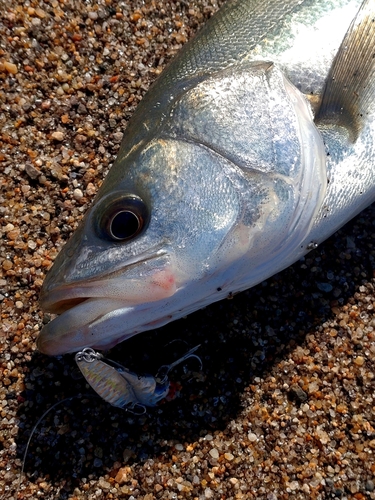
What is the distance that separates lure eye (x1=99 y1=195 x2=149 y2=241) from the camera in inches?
65.6

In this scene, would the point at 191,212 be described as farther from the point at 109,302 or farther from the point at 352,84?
the point at 352,84

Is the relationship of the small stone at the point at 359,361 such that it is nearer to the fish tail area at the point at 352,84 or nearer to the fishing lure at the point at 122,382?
the fishing lure at the point at 122,382

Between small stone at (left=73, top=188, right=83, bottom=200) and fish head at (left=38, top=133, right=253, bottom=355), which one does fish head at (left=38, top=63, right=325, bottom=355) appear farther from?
small stone at (left=73, top=188, right=83, bottom=200)

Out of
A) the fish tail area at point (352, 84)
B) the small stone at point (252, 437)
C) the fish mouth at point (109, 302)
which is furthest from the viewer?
the small stone at point (252, 437)

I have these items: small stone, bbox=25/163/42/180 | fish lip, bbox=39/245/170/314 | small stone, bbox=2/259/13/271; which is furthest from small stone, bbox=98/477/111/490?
small stone, bbox=25/163/42/180

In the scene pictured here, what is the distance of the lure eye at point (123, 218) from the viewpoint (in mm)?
1665

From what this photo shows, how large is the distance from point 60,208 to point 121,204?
797 mm

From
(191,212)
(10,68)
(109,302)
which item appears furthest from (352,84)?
(10,68)

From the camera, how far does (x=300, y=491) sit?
2.03 metres

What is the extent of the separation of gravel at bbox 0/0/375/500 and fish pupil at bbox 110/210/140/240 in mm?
734

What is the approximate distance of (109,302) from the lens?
1.62 metres

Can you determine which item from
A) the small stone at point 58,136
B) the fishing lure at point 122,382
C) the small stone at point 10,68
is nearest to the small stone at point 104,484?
the fishing lure at point 122,382

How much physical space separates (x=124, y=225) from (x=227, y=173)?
440 mm

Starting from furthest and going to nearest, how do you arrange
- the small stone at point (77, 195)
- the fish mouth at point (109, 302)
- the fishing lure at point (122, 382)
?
the small stone at point (77, 195) → the fishing lure at point (122, 382) → the fish mouth at point (109, 302)
